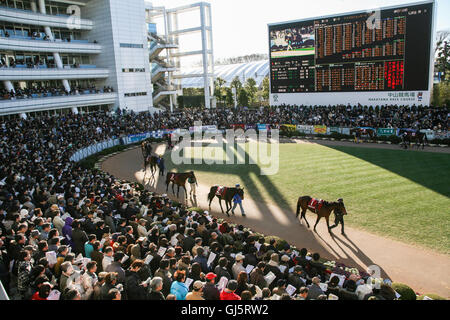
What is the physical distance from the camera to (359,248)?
1125 cm

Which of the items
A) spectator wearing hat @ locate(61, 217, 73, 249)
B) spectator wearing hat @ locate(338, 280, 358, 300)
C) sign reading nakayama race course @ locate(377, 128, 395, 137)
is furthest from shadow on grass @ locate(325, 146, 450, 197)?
spectator wearing hat @ locate(61, 217, 73, 249)

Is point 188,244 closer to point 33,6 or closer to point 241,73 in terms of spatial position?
point 33,6

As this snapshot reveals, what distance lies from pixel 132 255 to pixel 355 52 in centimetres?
3152

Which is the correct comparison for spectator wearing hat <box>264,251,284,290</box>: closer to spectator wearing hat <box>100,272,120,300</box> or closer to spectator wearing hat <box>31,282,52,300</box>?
spectator wearing hat <box>100,272,120,300</box>

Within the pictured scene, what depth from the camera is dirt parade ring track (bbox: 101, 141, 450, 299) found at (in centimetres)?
932

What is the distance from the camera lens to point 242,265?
7.67m

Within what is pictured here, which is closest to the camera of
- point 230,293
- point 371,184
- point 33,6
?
point 230,293

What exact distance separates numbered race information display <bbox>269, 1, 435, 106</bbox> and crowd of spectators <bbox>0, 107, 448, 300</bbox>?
2690 centimetres

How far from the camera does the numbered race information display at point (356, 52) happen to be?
29.2 metres

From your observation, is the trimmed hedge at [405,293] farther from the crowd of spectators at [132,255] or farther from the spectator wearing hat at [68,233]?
the spectator wearing hat at [68,233]

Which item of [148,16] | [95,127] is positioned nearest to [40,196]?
[95,127]

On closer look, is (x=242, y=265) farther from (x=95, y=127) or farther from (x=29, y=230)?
(x=95, y=127)

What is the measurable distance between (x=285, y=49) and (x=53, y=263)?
35.4 m

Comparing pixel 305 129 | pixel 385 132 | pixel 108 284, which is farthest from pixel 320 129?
pixel 108 284
